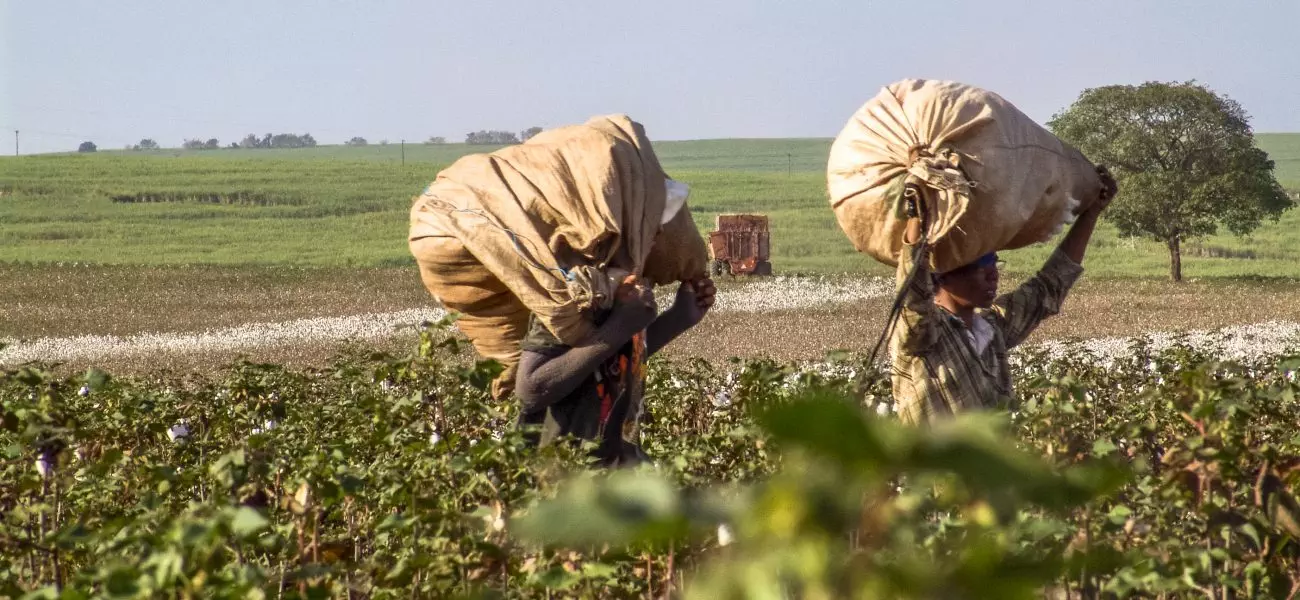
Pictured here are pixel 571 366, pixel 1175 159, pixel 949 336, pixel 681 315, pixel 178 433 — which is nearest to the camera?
pixel 571 366

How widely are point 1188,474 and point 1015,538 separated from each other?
401 millimetres

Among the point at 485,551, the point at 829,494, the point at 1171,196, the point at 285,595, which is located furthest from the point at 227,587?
the point at 1171,196

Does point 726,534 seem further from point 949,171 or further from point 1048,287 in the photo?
point 1048,287

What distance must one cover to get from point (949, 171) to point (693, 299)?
87 centimetres

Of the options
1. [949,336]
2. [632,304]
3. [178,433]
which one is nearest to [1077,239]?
[949,336]

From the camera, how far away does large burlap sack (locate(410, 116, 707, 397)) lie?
4.07m

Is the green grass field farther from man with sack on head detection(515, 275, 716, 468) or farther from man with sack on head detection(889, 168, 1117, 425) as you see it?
man with sack on head detection(515, 275, 716, 468)

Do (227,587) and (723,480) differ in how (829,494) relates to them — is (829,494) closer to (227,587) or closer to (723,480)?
(227,587)

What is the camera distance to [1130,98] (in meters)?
30.5

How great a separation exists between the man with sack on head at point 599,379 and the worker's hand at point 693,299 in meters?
0.21

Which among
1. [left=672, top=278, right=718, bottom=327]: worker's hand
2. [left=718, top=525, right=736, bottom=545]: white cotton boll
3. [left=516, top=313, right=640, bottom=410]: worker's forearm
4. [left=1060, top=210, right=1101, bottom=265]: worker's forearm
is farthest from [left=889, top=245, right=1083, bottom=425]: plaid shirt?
[left=718, top=525, right=736, bottom=545]: white cotton boll

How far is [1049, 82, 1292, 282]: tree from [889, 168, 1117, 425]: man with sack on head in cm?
2505

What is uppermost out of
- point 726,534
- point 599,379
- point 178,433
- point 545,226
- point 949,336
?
point 545,226

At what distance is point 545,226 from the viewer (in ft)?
13.7
